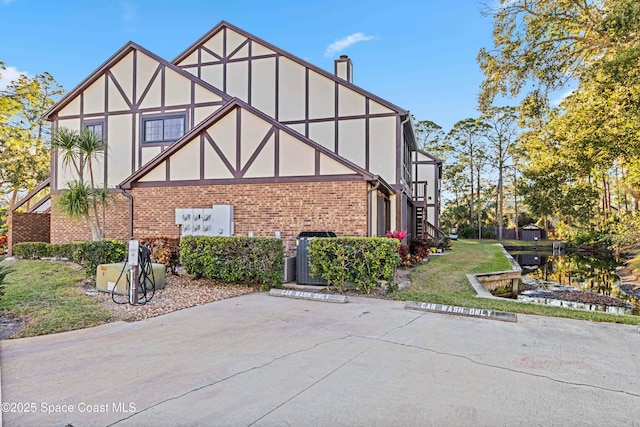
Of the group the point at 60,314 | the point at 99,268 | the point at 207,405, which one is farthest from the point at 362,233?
the point at 207,405

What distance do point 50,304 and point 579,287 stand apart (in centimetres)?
1452

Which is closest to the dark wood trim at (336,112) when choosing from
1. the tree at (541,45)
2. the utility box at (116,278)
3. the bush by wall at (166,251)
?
the tree at (541,45)

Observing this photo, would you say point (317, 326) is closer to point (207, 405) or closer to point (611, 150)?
point (207, 405)

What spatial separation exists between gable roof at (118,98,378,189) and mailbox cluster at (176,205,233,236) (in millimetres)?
1782

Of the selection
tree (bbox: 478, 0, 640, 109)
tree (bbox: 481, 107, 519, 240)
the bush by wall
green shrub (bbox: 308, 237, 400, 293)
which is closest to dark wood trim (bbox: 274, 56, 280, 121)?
the bush by wall

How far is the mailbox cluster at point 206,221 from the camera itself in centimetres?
1170

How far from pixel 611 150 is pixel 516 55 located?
5496 millimetres

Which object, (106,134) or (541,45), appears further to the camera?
(106,134)

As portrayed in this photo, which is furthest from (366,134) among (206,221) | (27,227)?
(27,227)

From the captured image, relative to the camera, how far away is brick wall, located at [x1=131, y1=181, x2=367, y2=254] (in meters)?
10.7

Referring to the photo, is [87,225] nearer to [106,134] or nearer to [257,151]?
[106,134]

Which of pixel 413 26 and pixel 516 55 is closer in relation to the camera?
pixel 516 55

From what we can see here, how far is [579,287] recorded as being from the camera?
12.7 metres

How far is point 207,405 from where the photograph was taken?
10.4ft
